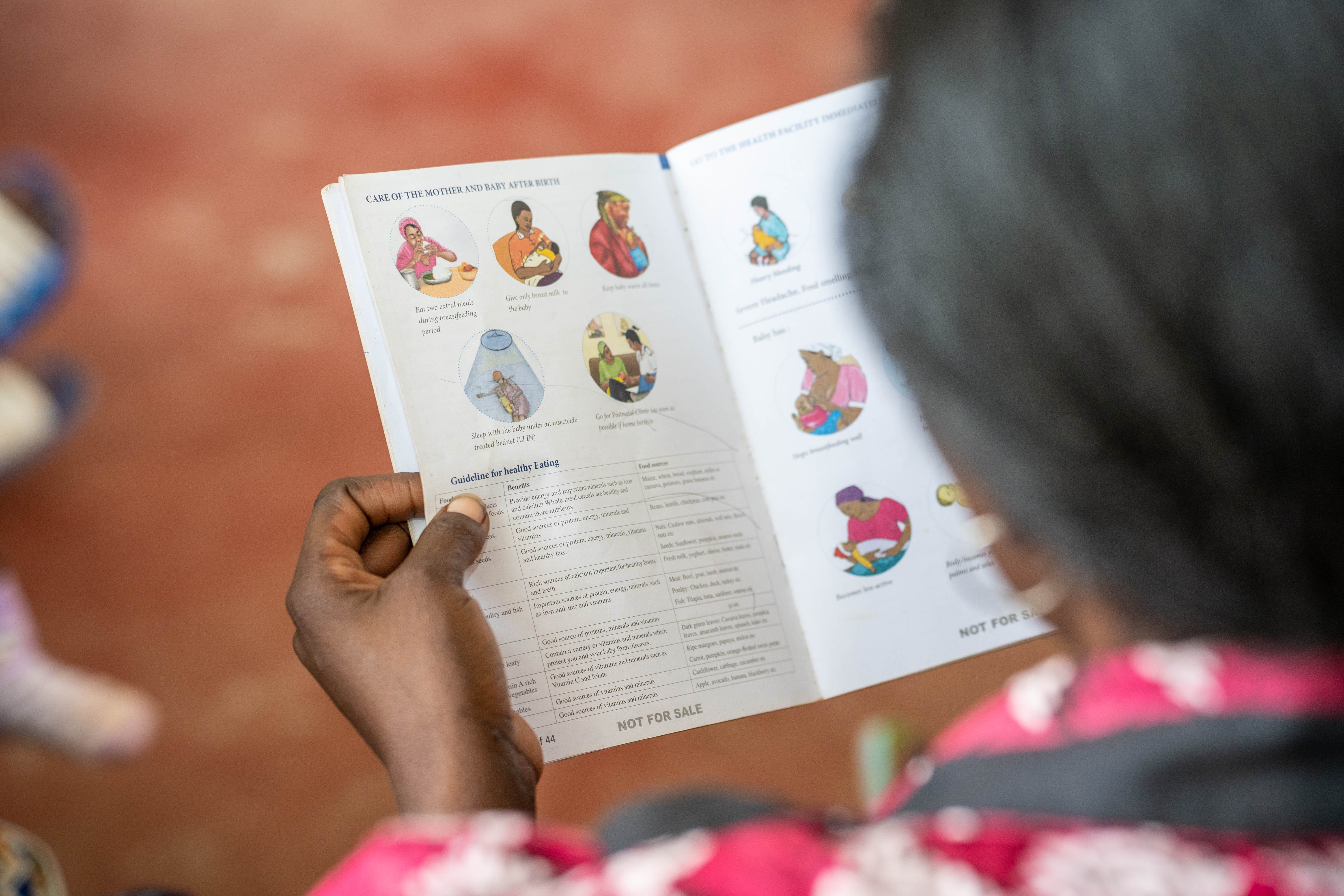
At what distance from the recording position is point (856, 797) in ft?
3.64

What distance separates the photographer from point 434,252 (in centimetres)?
63

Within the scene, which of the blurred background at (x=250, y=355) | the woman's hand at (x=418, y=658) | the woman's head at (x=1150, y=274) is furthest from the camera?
the blurred background at (x=250, y=355)

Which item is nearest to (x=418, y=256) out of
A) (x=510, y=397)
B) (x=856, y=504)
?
(x=510, y=397)

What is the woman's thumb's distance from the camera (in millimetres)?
552

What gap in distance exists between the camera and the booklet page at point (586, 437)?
0.61 meters

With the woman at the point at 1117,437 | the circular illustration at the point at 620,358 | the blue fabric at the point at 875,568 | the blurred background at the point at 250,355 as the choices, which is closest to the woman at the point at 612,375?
the circular illustration at the point at 620,358

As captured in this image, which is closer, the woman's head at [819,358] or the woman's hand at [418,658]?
the woman's hand at [418,658]

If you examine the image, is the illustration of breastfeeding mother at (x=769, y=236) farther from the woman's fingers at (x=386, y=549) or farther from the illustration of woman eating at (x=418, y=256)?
the woman's fingers at (x=386, y=549)

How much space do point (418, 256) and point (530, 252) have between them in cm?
8

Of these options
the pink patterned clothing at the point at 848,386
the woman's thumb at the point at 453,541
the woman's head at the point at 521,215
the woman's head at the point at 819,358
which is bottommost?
the woman's thumb at the point at 453,541

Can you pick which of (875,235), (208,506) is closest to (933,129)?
(875,235)

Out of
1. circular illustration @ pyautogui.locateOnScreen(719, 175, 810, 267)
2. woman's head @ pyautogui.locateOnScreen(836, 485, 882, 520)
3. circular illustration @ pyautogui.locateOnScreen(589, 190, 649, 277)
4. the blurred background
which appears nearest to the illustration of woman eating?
circular illustration @ pyautogui.locateOnScreen(589, 190, 649, 277)

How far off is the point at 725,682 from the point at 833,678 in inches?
3.3

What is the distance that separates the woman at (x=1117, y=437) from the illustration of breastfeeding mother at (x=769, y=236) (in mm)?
352
